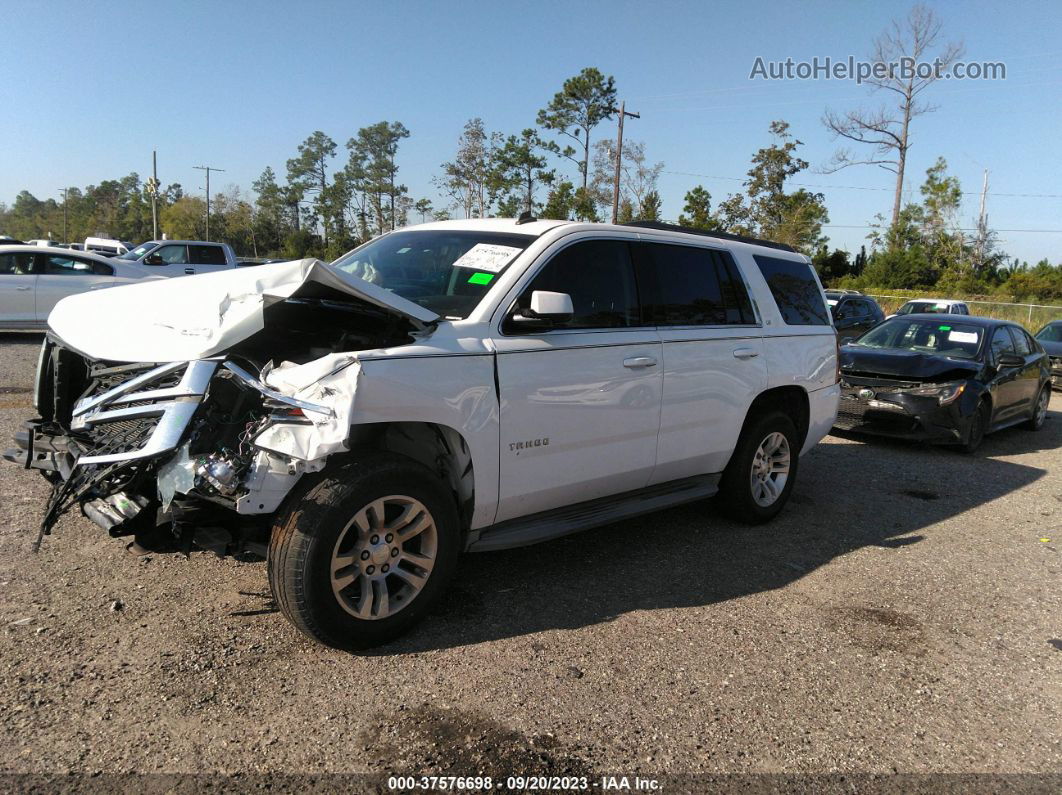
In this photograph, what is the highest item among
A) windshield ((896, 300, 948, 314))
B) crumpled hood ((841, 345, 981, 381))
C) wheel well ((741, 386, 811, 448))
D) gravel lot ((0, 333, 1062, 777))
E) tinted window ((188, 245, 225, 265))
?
tinted window ((188, 245, 225, 265))

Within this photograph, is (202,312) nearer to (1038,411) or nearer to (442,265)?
(442,265)

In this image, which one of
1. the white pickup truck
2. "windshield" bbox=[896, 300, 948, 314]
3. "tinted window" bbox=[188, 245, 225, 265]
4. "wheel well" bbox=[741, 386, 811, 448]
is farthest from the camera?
"windshield" bbox=[896, 300, 948, 314]

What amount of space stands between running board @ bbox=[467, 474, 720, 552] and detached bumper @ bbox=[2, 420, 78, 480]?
1.91 m

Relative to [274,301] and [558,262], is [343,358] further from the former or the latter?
[558,262]

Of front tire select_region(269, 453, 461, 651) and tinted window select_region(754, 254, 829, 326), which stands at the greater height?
tinted window select_region(754, 254, 829, 326)

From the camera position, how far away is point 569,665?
339 cm

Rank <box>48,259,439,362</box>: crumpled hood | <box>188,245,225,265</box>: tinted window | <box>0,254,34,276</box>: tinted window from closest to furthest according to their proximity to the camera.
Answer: <box>48,259,439,362</box>: crumpled hood → <box>0,254,34,276</box>: tinted window → <box>188,245,225,265</box>: tinted window

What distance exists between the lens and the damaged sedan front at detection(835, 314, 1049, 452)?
8375mm

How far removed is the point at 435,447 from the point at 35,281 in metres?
13.0

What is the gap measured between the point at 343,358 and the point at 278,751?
150 cm

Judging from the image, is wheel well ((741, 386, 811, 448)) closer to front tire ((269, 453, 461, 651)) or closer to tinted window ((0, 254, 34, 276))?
front tire ((269, 453, 461, 651))

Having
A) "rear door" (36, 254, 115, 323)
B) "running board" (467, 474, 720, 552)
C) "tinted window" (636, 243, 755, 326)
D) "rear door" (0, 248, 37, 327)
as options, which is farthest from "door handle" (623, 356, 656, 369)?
"rear door" (0, 248, 37, 327)

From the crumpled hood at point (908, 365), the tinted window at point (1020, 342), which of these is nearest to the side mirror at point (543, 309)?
the crumpled hood at point (908, 365)

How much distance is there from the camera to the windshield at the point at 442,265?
3.92 m
